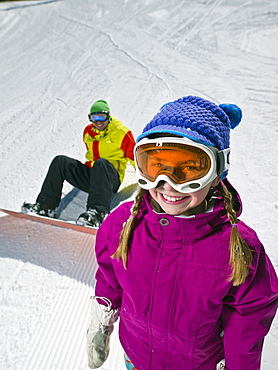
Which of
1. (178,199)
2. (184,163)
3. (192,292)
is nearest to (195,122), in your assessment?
(184,163)

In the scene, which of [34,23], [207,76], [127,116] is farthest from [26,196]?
Result: [34,23]

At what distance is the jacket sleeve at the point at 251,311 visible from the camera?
1107 millimetres

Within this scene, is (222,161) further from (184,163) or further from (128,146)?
(128,146)

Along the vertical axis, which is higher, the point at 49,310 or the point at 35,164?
the point at 35,164

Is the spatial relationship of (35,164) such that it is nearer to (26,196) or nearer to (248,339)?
(26,196)

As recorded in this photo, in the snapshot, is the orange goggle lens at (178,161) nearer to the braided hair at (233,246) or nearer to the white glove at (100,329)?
the braided hair at (233,246)

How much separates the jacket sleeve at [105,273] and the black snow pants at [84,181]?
59.9 inches

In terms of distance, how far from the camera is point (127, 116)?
530 centimetres

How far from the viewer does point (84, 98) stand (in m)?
6.12

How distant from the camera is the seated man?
300cm

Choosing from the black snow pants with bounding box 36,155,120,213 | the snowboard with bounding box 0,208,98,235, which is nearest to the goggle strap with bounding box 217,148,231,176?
the snowboard with bounding box 0,208,98,235

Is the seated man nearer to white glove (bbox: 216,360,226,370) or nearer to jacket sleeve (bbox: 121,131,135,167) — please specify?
jacket sleeve (bbox: 121,131,135,167)

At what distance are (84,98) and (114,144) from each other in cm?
311

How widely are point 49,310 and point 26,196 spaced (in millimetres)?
1593
